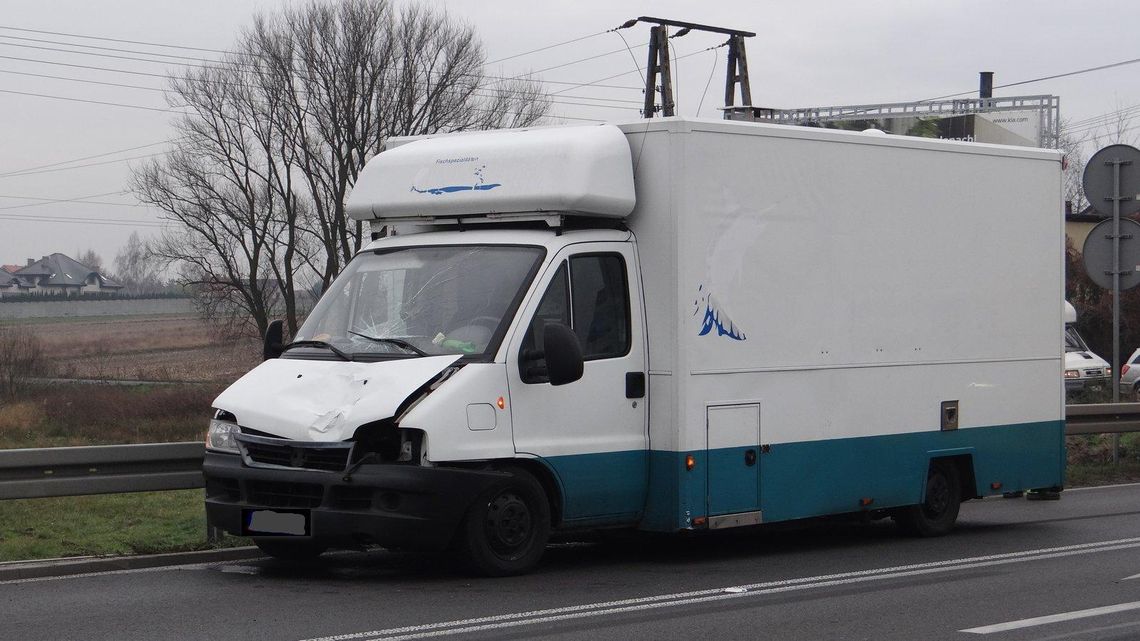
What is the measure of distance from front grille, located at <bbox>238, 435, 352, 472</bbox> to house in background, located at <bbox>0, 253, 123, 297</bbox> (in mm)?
54730

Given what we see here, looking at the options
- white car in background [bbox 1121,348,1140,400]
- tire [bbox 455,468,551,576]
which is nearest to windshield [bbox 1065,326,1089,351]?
white car in background [bbox 1121,348,1140,400]

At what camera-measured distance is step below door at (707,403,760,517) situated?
31.5 feet

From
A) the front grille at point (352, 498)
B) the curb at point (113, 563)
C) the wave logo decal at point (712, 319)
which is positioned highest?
the wave logo decal at point (712, 319)

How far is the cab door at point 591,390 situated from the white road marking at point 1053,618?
2.70 m

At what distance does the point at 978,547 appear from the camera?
10898 millimetres

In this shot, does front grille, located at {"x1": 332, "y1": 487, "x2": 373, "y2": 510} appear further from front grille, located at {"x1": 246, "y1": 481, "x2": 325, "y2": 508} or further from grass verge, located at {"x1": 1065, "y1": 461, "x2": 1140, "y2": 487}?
grass verge, located at {"x1": 1065, "y1": 461, "x2": 1140, "y2": 487}

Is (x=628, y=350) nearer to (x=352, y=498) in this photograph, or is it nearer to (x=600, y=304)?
(x=600, y=304)

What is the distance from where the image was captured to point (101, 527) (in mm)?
11508

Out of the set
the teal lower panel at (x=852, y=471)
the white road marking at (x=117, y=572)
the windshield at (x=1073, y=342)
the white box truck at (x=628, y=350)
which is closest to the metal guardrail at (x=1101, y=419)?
the teal lower panel at (x=852, y=471)

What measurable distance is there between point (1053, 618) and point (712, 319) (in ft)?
9.85

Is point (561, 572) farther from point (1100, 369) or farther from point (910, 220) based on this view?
point (1100, 369)

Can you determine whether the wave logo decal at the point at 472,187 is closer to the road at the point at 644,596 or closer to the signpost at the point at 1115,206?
the road at the point at 644,596

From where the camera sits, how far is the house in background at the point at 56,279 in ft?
211

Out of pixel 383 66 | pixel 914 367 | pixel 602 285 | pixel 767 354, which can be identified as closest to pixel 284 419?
pixel 602 285
